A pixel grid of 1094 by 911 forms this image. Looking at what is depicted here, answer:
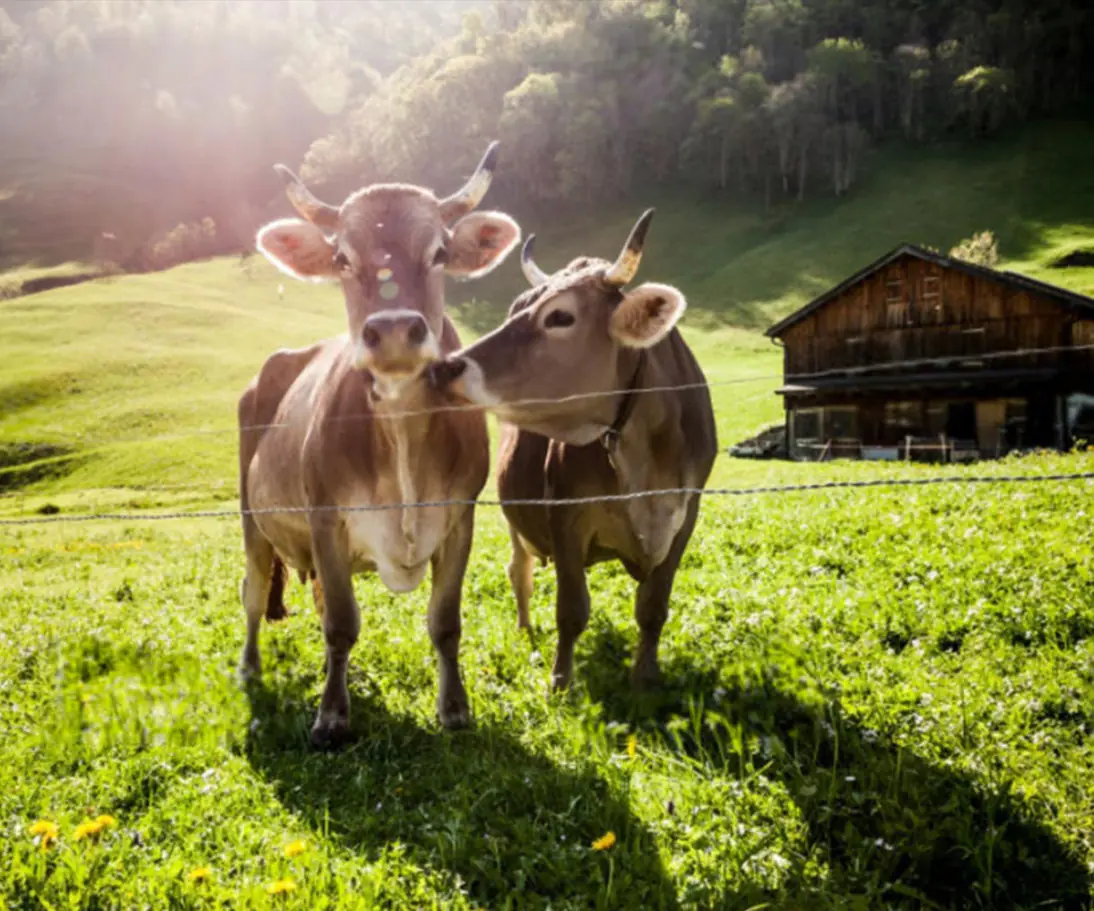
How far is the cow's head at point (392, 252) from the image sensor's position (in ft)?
15.0

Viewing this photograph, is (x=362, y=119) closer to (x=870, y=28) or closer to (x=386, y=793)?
(x=870, y=28)

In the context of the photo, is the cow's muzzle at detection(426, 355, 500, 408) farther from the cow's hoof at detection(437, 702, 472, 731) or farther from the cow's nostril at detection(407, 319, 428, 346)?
the cow's hoof at detection(437, 702, 472, 731)

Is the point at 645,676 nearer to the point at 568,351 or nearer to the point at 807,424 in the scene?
the point at 568,351

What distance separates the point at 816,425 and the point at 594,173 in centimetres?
7227

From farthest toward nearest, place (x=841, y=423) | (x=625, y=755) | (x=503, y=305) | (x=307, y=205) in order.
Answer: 1. (x=503, y=305)
2. (x=841, y=423)
3. (x=307, y=205)
4. (x=625, y=755)

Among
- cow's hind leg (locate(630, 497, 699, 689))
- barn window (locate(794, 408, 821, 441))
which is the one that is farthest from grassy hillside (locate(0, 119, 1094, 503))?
cow's hind leg (locate(630, 497, 699, 689))

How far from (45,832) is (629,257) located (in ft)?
13.1

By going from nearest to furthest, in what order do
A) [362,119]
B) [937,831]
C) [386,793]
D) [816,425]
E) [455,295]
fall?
1. [937,831]
2. [386,793]
3. [816,425]
4. [455,295]
5. [362,119]

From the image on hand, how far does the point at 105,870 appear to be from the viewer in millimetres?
3508

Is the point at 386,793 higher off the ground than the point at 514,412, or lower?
lower

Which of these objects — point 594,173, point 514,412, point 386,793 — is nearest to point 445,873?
point 386,793

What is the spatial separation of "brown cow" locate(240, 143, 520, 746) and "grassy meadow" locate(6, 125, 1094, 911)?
69 cm

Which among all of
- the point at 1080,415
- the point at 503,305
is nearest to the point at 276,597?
the point at 1080,415

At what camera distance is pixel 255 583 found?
7.11 metres
